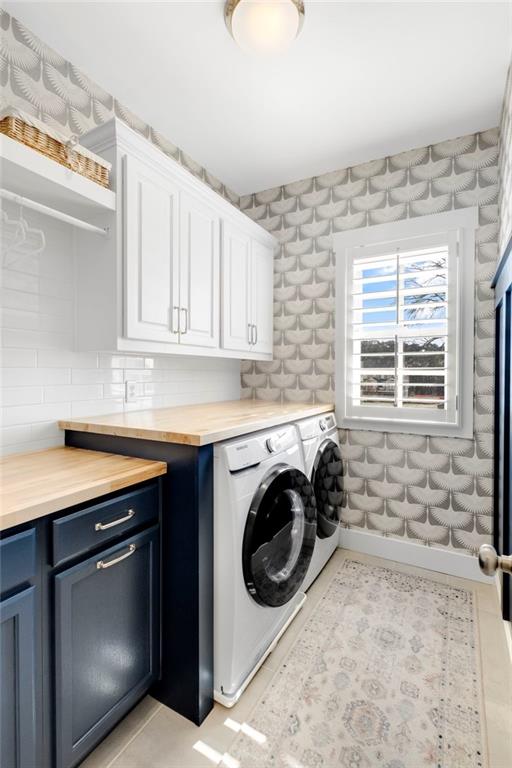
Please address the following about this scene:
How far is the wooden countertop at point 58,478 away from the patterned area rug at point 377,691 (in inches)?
38.5

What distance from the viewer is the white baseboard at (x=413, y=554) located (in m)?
2.27

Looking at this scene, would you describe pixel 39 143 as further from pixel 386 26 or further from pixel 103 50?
pixel 386 26

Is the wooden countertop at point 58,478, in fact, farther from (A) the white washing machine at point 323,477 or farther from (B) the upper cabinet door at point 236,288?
(B) the upper cabinet door at point 236,288

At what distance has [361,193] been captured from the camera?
2.56m

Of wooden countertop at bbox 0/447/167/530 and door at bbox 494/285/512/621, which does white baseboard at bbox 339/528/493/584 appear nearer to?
door at bbox 494/285/512/621

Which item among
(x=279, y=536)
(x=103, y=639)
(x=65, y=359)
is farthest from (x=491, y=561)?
(x=65, y=359)

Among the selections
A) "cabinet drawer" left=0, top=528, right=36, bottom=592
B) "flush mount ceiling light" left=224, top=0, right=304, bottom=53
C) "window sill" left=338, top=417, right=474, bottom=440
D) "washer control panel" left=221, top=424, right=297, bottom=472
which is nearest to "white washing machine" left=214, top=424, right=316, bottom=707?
"washer control panel" left=221, top=424, right=297, bottom=472

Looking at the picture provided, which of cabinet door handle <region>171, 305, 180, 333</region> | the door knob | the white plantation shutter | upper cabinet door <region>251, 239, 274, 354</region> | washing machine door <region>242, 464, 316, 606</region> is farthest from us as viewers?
upper cabinet door <region>251, 239, 274, 354</region>

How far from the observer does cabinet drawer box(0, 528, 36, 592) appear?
91cm

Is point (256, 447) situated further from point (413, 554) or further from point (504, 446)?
point (413, 554)

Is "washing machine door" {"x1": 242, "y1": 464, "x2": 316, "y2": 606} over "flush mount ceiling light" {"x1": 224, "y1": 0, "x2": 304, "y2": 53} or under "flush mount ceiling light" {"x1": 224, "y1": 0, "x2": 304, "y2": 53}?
under

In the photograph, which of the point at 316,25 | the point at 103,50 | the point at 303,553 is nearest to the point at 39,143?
the point at 103,50

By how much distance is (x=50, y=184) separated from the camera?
4.58 feet

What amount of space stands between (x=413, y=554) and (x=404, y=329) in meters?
1.46
